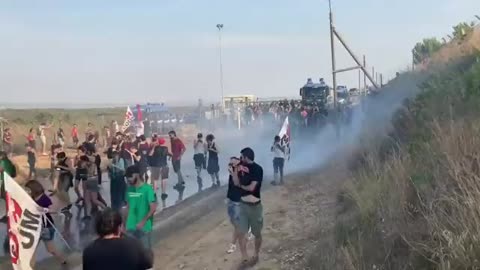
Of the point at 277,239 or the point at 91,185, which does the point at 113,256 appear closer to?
the point at 277,239

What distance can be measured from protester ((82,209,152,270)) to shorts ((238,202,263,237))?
411 cm

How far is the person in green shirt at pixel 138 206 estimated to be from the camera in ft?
27.9

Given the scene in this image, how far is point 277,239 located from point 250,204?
5.45 ft

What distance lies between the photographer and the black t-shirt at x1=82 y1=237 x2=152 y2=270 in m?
A: 5.10

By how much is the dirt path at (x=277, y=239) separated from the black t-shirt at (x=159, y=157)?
2731 mm

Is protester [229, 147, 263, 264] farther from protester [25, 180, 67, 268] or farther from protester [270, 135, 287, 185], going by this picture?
A: protester [270, 135, 287, 185]

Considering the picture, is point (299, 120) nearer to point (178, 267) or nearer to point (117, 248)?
point (178, 267)

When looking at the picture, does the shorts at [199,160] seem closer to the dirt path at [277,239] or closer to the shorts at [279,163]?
the shorts at [279,163]

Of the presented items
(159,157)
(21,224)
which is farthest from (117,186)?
(21,224)

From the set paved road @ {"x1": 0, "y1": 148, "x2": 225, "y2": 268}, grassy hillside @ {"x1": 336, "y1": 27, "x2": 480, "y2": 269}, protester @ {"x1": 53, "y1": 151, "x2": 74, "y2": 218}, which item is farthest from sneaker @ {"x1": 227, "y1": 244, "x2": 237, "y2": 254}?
protester @ {"x1": 53, "y1": 151, "x2": 74, "y2": 218}

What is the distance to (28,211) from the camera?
27.3ft

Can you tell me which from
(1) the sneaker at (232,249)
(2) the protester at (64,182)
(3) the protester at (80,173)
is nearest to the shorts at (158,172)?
(3) the protester at (80,173)

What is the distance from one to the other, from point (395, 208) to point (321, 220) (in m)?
3.39

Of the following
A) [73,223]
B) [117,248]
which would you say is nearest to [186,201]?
[73,223]
